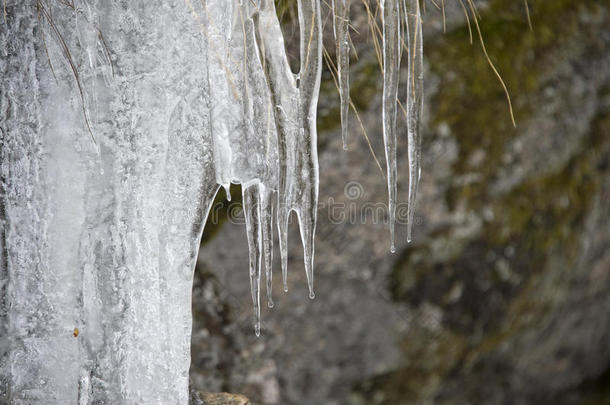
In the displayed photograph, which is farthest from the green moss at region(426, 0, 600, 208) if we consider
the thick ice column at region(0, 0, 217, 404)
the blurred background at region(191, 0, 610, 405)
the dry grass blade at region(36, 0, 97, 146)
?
the dry grass blade at region(36, 0, 97, 146)

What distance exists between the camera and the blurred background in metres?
2.12

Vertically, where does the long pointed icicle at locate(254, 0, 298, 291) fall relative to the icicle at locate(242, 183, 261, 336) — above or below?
above

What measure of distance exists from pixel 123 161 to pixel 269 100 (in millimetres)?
302

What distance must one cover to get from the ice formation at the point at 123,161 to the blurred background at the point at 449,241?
36.3 inches

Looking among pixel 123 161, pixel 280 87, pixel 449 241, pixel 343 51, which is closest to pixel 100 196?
pixel 123 161

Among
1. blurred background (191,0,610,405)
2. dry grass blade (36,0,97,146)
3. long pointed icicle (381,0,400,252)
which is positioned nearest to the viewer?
dry grass blade (36,0,97,146)

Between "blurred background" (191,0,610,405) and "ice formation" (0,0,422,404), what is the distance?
0.92 metres

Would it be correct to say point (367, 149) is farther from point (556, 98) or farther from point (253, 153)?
point (253, 153)

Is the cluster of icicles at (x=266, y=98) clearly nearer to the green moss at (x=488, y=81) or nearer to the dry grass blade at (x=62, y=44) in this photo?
the dry grass blade at (x=62, y=44)

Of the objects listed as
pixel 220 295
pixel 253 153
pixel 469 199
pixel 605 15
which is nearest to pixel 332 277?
pixel 220 295

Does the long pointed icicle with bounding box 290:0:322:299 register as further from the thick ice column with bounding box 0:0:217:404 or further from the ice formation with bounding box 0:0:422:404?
the thick ice column with bounding box 0:0:217:404

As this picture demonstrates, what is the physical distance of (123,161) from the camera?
1.10 metres

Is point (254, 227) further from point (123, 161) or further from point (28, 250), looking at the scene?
point (28, 250)

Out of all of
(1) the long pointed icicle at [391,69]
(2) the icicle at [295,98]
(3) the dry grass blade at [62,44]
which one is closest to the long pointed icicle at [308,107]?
(2) the icicle at [295,98]
